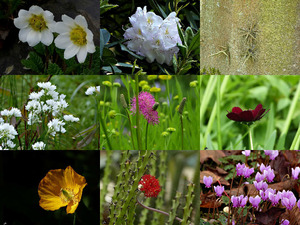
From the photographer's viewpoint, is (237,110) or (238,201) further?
(237,110)

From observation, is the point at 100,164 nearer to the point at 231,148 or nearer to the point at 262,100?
the point at 231,148

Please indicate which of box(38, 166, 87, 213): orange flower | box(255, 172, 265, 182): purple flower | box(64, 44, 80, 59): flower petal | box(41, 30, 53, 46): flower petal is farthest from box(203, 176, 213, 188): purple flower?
box(41, 30, 53, 46): flower petal

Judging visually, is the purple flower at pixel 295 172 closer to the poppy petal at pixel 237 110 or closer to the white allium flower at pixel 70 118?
the poppy petal at pixel 237 110

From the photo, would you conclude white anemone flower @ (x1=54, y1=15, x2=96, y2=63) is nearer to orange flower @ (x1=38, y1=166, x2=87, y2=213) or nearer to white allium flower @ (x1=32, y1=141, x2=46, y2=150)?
white allium flower @ (x1=32, y1=141, x2=46, y2=150)

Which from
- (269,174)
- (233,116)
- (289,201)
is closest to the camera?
(289,201)

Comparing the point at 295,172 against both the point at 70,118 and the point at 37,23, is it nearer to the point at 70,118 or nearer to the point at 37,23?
the point at 70,118

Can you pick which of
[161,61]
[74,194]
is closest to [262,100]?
[161,61]

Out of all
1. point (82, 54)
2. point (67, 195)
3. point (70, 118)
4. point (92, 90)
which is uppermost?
point (82, 54)

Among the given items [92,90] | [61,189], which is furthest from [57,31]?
[61,189]
